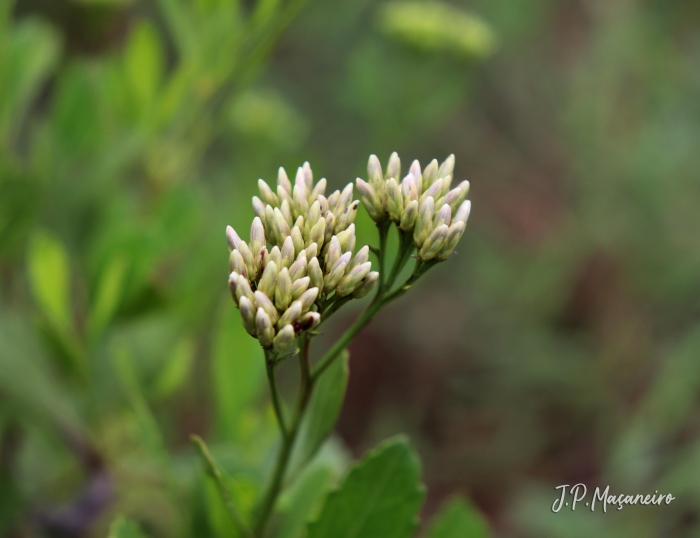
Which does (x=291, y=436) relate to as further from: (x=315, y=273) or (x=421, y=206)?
(x=421, y=206)

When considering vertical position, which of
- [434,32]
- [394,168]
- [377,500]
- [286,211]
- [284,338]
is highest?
[434,32]

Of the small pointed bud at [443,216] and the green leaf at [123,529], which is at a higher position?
the small pointed bud at [443,216]

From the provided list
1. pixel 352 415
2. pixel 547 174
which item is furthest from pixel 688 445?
pixel 547 174

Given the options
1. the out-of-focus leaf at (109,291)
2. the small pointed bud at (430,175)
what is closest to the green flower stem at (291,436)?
the small pointed bud at (430,175)

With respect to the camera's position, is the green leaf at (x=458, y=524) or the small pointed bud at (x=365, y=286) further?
the green leaf at (x=458, y=524)

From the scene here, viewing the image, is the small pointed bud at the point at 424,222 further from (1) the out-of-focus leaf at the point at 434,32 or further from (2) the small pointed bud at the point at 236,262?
(1) the out-of-focus leaf at the point at 434,32

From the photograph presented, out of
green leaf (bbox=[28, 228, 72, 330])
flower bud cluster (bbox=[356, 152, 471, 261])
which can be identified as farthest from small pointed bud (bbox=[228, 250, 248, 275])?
green leaf (bbox=[28, 228, 72, 330])

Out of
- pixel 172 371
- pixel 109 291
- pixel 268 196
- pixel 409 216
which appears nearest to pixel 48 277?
pixel 109 291
